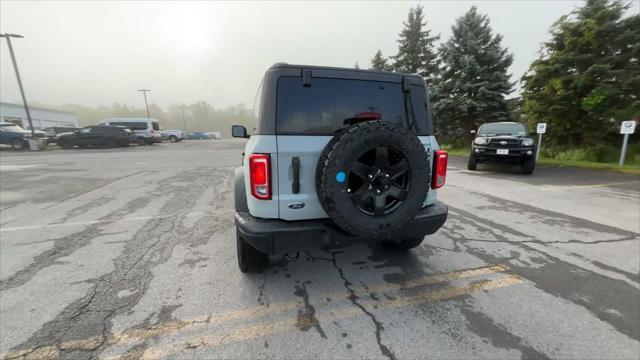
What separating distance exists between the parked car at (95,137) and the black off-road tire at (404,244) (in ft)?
78.6

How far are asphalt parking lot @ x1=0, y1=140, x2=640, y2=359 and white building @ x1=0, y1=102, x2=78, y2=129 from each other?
46623mm

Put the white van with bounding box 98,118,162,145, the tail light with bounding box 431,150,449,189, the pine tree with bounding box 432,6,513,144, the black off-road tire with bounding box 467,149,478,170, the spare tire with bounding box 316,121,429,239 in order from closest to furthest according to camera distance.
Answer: the spare tire with bounding box 316,121,429,239, the tail light with bounding box 431,150,449,189, the black off-road tire with bounding box 467,149,478,170, the pine tree with bounding box 432,6,513,144, the white van with bounding box 98,118,162,145

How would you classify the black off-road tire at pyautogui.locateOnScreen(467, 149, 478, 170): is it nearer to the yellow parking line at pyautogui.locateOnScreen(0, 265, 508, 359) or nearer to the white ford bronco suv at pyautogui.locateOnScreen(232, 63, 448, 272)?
the yellow parking line at pyautogui.locateOnScreen(0, 265, 508, 359)

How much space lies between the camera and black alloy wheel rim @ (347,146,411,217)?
2.13 m

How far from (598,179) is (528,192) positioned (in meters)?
3.74

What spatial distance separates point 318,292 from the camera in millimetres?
2449

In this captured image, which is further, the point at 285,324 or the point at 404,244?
the point at 404,244

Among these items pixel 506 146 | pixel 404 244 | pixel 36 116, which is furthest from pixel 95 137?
pixel 36 116

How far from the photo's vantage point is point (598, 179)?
25.8 ft

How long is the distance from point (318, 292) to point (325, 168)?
1.28 m

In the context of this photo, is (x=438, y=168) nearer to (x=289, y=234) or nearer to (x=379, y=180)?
(x=379, y=180)

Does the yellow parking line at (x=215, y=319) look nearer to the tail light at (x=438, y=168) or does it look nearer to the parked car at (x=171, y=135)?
the tail light at (x=438, y=168)

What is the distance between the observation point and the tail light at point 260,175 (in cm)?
208

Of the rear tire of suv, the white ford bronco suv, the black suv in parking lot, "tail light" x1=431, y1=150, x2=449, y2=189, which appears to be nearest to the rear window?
the white ford bronco suv
